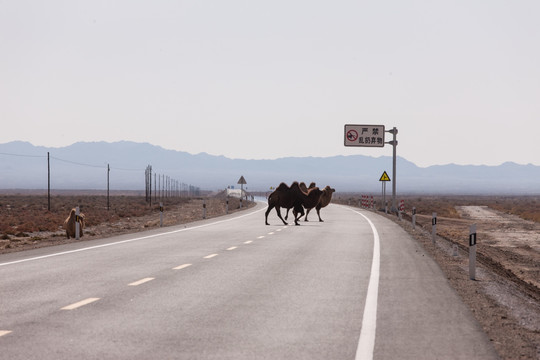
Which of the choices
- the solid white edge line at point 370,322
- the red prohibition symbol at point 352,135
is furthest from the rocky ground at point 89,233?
the red prohibition symbol at point 352,135

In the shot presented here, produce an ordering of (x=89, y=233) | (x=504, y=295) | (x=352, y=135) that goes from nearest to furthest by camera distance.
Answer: (x=504, y=295) < (x=89, y=233) < (x=352, y=135)

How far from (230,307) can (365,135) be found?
46337 mm

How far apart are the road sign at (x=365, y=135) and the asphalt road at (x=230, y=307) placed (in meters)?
38.3

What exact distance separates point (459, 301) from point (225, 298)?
3279 millimetres

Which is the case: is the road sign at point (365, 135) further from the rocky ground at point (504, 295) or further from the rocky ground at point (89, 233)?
the rocky ground at point (504, 295)

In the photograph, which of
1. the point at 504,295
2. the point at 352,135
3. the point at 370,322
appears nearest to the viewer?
the point at 370,322

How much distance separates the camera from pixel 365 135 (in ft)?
177

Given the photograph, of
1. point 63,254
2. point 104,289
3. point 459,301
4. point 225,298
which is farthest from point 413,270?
point 63,254

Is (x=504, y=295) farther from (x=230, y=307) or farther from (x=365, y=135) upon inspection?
(x=365, y=135)

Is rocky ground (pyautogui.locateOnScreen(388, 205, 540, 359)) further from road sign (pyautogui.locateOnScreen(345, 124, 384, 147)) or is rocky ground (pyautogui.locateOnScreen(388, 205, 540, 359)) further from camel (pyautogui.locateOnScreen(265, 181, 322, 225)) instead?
road sign (pyautogui.locateOnScreen(345, 124, 384, 147))

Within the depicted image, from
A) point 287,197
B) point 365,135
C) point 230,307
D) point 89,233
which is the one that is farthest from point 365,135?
point 230,307

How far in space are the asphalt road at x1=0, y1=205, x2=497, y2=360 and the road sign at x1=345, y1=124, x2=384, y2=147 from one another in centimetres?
3832

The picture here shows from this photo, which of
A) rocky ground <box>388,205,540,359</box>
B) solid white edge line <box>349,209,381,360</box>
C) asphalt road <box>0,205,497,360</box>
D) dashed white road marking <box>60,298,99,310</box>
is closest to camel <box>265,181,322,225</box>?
rocky ground <box>388,205,540,359</box>

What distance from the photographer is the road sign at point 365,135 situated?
53594mm
